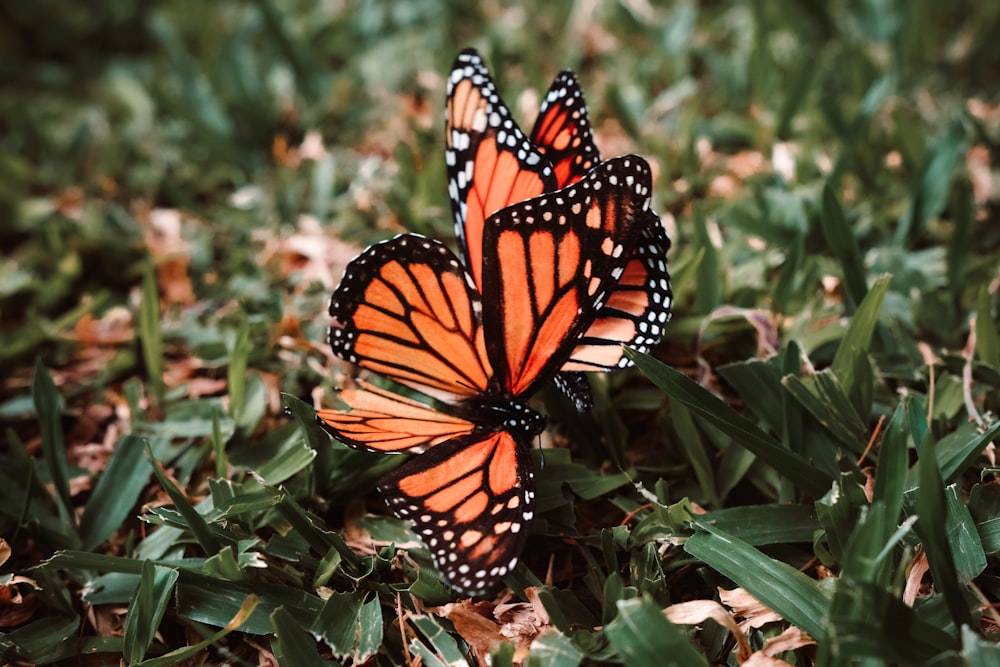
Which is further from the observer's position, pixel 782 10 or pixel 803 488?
pixel 782 10

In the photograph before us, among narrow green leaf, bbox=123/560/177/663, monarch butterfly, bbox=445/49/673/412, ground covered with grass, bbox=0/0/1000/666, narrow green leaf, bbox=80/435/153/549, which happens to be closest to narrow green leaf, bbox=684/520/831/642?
ground covered with grass, bbox=0/0/1000/666

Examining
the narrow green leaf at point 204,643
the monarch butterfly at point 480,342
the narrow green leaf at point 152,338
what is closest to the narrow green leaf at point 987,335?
the monarch butterfly at point 480,342

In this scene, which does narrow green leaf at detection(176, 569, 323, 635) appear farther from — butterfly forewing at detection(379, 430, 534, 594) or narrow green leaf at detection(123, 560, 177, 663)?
butterfly forewing at detection(379, 430, 534, 594)

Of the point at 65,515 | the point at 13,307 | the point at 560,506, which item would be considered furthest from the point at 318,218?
the point at 560,506

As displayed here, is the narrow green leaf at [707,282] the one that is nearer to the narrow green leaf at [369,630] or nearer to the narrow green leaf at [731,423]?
the narrow green leaf at [731,423]

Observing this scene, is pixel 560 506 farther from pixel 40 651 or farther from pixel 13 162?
pixel 13 162

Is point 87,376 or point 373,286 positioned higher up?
point 373,286

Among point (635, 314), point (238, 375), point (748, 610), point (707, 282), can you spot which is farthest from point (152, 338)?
point (748, 610)
